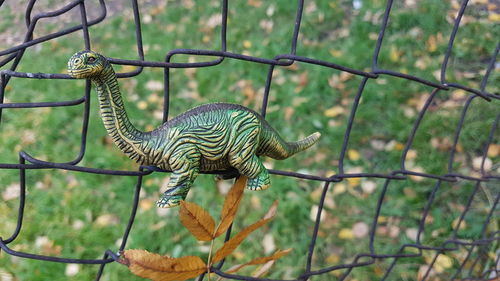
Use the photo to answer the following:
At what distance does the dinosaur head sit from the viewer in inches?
21.0

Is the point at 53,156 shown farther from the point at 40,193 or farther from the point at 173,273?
the point at 173,273

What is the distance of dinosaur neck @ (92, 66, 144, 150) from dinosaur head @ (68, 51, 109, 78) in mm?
19

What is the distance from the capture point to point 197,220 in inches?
24.0

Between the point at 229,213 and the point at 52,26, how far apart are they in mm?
3143

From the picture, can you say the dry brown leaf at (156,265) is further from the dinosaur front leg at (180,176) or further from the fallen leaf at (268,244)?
the fallen leaf at (268,244)

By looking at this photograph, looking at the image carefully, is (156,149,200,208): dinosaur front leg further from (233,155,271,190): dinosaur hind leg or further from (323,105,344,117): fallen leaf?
(323,105,344,117): fallen leaf

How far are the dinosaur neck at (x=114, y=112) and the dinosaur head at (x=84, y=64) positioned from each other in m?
0.02

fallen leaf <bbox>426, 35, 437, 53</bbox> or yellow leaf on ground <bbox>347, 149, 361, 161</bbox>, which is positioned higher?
fallen leaf <bbox>426, 35, 437, 53</bbox>

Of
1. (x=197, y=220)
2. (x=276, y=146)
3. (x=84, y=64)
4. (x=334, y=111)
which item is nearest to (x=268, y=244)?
(x=334, y=111)

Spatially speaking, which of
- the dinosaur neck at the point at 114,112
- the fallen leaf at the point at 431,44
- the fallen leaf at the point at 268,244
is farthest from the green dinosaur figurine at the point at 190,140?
the fallen leaf at the point at 431,44

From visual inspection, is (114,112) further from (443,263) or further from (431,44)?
(431,44)

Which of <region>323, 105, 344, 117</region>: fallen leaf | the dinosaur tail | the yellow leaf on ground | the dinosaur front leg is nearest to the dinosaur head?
the dinosaur front leg

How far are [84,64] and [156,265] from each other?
0.89 feet

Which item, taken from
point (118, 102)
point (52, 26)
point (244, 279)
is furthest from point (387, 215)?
point (52, 26)
